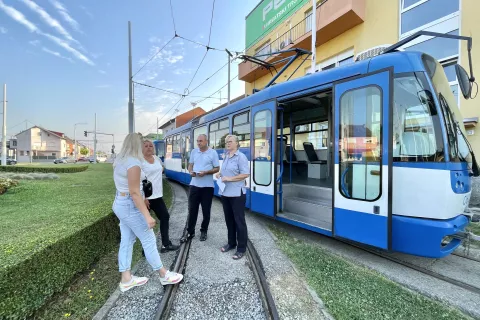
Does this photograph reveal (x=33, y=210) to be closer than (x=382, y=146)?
No

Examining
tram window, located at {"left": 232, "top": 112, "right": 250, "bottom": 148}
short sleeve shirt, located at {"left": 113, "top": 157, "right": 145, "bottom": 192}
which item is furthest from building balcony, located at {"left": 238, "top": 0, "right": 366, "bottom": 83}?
short sleeve shirt, located at {"left": 113, "top": 157, "right": 145, "bottom": 192}

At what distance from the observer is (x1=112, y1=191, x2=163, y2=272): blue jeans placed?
9.64ft

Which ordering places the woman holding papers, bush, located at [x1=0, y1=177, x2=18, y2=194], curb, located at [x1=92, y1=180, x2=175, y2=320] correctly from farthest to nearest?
1. bush, located at [x1=0, y1=177, x2=18, y2=194]
2. the woman holding papers
3. curb, located at [x1=92, y1=180, x2=175, y2=320]

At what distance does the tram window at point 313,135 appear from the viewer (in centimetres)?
780

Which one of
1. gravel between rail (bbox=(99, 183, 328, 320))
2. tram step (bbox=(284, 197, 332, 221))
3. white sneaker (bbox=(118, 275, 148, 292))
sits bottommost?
gravel between rail (bbox=(99, 183, 328, 320))

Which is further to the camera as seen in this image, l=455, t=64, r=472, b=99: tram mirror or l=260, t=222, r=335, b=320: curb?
l=455, t=64, r=472, b=99: tram mirror

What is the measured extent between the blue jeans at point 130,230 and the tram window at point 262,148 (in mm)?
3052

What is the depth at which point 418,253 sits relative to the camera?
133 inches

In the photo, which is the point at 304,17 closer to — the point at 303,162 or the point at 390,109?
the point at 303,162

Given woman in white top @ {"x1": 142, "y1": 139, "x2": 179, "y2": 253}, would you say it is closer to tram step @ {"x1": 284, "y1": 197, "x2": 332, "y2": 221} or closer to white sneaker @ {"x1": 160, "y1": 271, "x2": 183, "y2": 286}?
white sneaker @ {"x1": 160, "y1": 271, "x2": 183, "y2": 286}

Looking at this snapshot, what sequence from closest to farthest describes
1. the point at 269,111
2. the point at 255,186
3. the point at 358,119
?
the point at 358,119, the point at 269,111, the point at 255,186

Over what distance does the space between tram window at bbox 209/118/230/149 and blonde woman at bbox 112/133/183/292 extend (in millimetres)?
4681

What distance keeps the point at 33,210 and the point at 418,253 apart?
24.0ft

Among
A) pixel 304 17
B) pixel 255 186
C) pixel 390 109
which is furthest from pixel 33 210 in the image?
pixel 304 17
